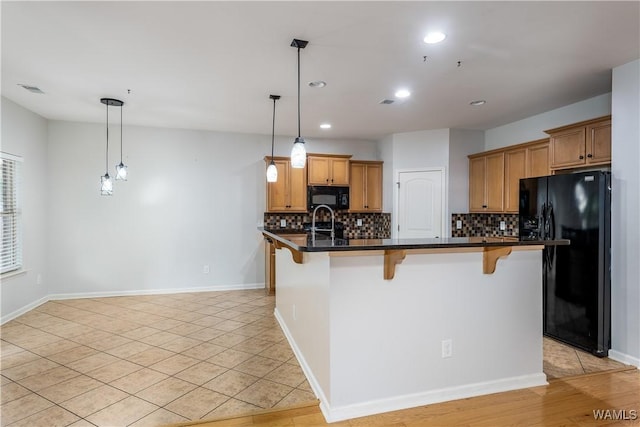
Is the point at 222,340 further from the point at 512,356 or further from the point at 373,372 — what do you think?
the point at 512,356

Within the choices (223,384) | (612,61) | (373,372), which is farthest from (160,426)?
(612,61)

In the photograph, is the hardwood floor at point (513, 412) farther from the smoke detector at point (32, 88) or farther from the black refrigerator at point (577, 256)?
the smoke detector at point (32, 88)

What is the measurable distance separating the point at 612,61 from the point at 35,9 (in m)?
4.48

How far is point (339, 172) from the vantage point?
6.01 meters

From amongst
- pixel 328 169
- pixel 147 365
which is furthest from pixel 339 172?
pixel 147 365

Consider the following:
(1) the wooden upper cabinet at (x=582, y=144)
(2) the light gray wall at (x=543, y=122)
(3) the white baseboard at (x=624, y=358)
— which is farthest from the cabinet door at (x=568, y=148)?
(3) the white baseboard at (x=624, y=358)

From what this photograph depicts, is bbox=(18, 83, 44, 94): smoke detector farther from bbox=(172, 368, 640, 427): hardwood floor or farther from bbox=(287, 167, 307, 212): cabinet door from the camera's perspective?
bbox=(172, 368, 640, 427): hardwood floor

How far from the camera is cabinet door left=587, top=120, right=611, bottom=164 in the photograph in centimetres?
336

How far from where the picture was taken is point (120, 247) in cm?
538

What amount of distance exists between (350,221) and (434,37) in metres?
4.05

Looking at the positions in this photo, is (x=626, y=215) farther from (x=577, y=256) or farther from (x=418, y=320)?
(x=418, y=320)

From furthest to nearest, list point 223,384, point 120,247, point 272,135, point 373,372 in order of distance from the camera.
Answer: point 272,135 < point 120,247 < point 223,384 < point 373,372

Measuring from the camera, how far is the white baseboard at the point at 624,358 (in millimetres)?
Answer: 2938

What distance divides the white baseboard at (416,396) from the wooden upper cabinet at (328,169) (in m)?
3.62
